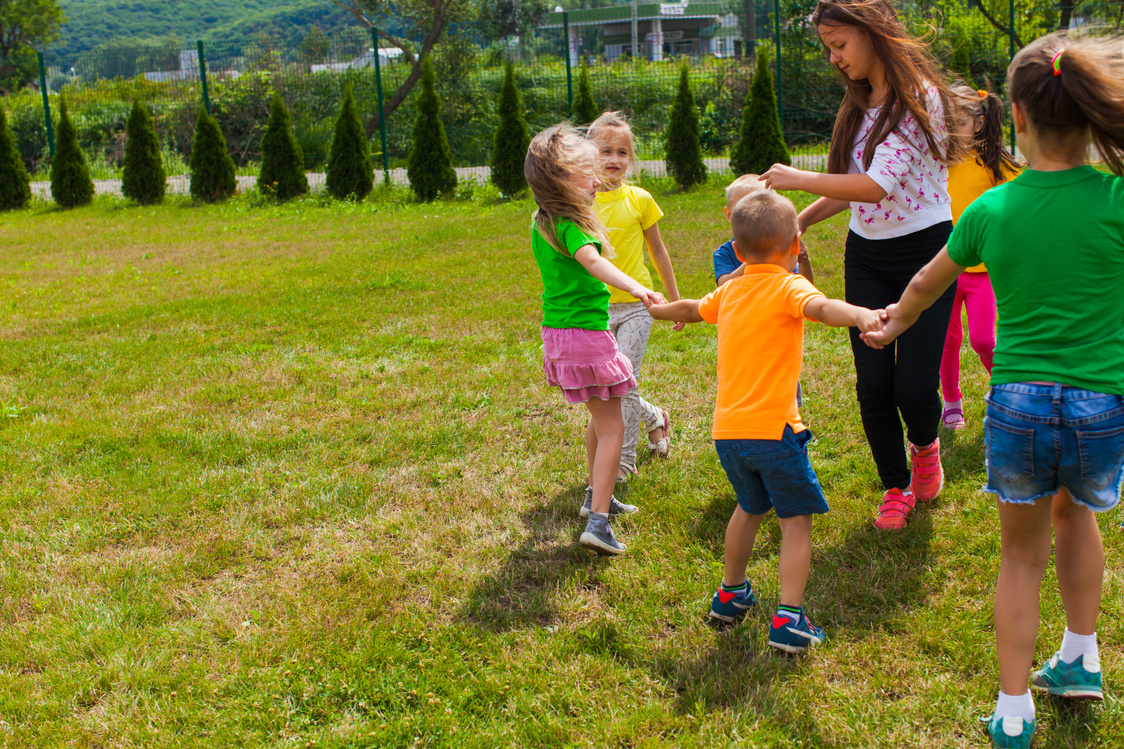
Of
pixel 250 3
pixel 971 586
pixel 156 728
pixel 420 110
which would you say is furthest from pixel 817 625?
pixel 250 3

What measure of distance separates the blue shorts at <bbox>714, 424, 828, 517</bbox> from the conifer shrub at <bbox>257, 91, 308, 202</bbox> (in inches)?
636

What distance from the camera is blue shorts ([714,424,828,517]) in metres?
2.70

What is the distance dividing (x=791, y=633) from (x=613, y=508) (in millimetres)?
1337

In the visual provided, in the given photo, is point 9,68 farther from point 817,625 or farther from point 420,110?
point 817,625

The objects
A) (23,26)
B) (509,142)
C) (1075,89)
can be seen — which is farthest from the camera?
(23,26)

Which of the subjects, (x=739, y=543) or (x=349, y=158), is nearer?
(x=739, y=543)

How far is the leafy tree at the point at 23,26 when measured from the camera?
5884 centimetres

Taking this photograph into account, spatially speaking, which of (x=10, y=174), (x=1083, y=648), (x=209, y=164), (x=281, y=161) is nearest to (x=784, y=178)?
(x=1083, y=648)

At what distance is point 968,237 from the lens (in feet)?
7.14

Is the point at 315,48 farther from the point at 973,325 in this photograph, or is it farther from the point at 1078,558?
the point at 1078,558

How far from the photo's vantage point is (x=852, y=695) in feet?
8.54

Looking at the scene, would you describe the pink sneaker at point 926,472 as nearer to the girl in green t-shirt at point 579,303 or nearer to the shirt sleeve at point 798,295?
the girl in green t-shirt at point 579,303

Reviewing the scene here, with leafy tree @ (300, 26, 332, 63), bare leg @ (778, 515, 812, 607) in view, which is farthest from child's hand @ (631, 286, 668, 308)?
leafy tree @ (300, 26, 332, 63)

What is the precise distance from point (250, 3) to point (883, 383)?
20920 cm
